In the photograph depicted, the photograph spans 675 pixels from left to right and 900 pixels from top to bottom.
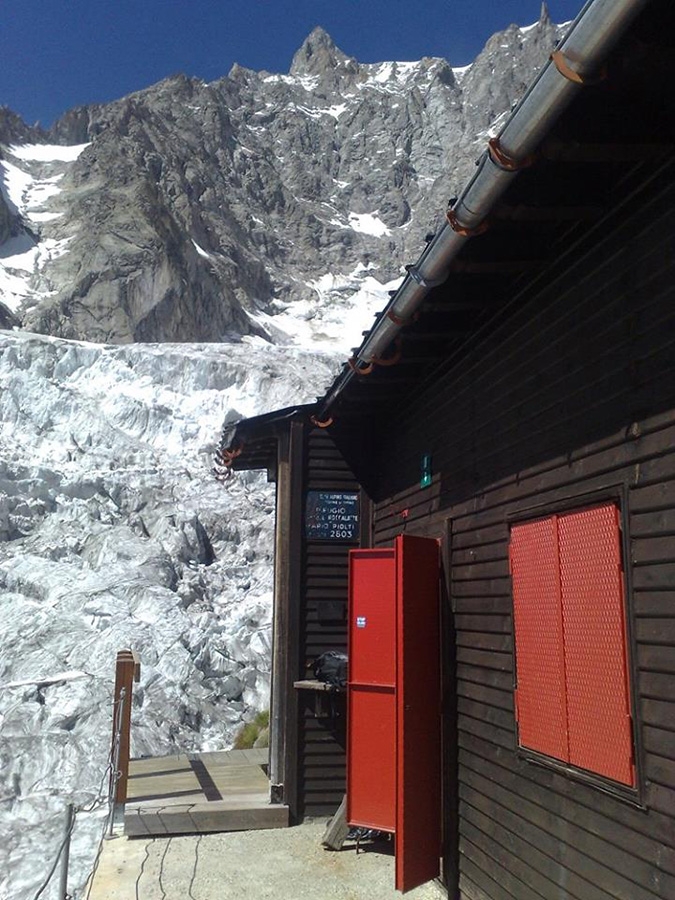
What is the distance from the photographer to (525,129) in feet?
8.90

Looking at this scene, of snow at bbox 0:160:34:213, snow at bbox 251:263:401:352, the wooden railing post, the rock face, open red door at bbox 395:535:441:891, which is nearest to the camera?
open red door at bbox 395:535:441:891

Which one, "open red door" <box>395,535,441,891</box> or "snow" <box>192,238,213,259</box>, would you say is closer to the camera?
"open red door" <box>395,535,441,891</box>

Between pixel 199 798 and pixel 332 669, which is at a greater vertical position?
pixel 332 669

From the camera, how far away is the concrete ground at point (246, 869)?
17.6 ft

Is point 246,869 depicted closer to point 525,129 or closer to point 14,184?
point 525,129

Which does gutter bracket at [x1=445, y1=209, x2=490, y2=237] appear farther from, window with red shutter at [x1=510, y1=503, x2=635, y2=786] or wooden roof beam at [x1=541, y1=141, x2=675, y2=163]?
window with red shutter at [x1=510, y1=503, x2=635, y2=786]

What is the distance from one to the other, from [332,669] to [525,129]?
16.5ft

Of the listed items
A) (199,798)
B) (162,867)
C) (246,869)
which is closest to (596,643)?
(246,869)

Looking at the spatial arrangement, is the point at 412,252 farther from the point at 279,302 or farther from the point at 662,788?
the point at 662,788

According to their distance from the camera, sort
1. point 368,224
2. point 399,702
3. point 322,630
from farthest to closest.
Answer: point 368,224, point 322,630, point 399,702

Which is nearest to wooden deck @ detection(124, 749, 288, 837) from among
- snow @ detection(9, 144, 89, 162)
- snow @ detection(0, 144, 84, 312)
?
snow @ detection(0, 144, 84, 312)

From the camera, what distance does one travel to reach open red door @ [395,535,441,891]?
4809 millimetres

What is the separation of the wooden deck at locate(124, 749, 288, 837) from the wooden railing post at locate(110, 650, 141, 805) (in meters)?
0.19

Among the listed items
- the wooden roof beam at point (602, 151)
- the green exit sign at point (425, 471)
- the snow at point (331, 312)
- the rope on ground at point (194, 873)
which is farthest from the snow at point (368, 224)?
the wooden roof beam at point (602, 151)
